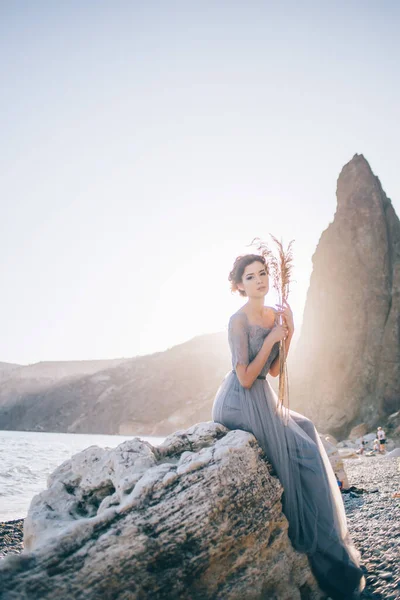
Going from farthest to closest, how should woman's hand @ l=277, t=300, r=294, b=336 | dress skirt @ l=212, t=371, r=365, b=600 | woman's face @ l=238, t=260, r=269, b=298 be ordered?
woman's face @ l=238, t=260, r=269, b=298 < woman's hand @ l=277, t=300, r=294, b=336 < dress skirt @ l=212, t=371, r=365, b=600

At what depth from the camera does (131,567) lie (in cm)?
274

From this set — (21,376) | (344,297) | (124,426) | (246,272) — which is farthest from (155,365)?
(246,272)

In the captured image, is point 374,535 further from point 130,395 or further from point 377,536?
point 130,395

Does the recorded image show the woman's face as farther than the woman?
Yes

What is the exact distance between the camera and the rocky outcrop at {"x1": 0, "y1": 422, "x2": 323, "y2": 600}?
2660 mm

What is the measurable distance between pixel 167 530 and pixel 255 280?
2.40m

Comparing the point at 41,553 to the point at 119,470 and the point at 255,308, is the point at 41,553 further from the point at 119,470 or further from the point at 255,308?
the point at 255,308

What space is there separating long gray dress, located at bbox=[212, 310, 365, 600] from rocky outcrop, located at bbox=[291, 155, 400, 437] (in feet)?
110

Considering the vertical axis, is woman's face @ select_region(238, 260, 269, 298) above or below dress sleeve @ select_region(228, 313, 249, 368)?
above

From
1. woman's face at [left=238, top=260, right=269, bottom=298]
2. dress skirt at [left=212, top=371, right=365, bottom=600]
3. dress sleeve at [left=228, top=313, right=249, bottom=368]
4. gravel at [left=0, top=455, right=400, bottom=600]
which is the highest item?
woman's face at [left=238, top=260, right=269, bottom=298]

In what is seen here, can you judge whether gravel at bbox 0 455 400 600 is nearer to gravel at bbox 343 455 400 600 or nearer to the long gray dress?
gravel at bbox 343 455 400 600

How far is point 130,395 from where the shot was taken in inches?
3878

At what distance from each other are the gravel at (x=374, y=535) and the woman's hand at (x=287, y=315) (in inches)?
91.6

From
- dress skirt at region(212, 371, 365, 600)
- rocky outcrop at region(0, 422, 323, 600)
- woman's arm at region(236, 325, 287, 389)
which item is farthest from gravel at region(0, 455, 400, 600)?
woman's arm at region(236, 325, 287, 389)
